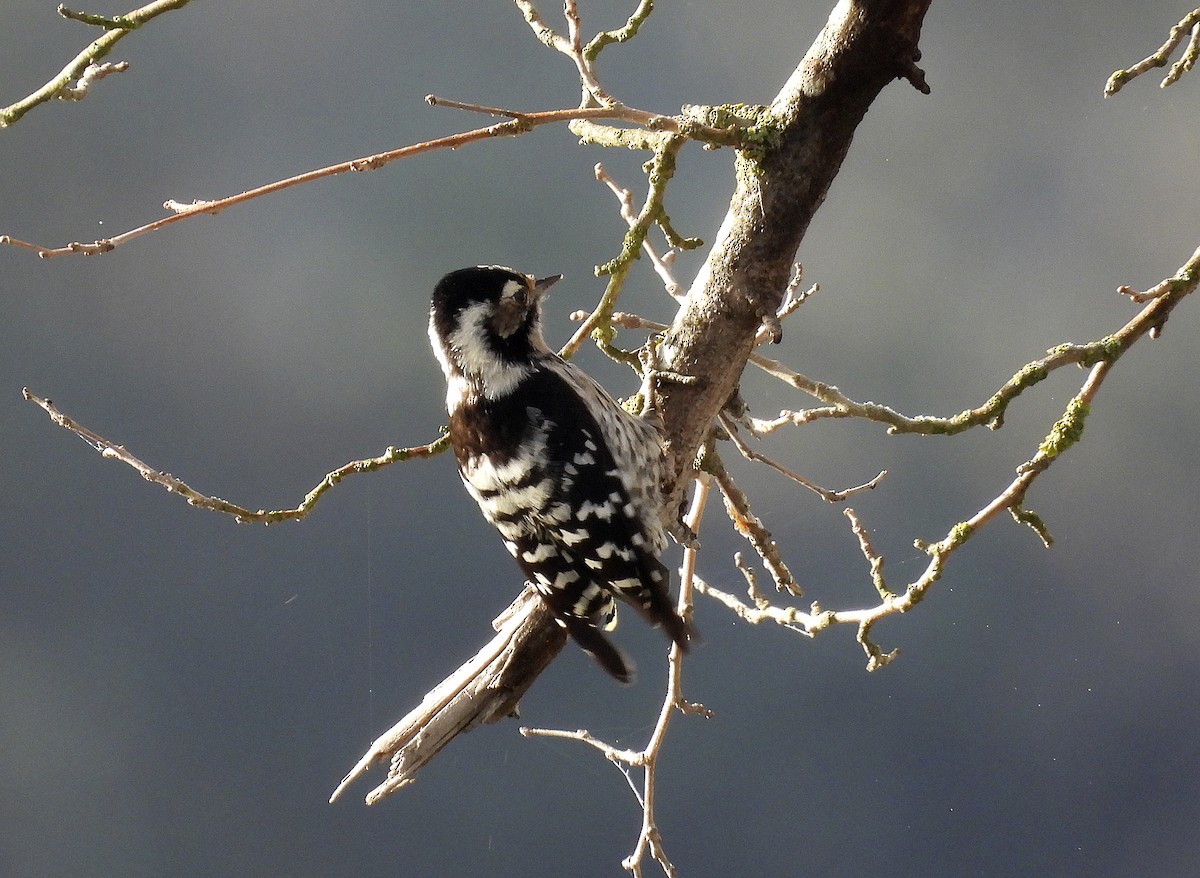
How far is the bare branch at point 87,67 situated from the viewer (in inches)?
47.9

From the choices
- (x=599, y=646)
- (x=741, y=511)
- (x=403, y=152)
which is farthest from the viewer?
(x=741, y=511)

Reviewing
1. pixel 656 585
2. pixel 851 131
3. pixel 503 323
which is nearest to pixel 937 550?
pixel 656 585

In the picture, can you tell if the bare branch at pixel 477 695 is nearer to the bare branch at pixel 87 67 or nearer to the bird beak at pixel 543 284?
the bird beak at pixel 543 284

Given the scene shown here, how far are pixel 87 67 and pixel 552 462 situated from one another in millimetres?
857

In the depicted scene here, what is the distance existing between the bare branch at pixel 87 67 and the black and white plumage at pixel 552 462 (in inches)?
25.2

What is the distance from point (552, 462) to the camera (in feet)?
5.58

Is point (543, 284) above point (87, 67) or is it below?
below

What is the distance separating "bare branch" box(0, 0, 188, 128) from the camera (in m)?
1.22

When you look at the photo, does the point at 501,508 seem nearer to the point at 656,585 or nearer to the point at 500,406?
the point at 500,406

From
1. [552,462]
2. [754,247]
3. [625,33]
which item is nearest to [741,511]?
[552,462]

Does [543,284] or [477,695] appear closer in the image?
[477,695]

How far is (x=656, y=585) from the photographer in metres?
1.66

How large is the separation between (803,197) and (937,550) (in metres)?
0.54

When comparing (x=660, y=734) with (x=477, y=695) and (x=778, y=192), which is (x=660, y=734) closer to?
(x=477, y=695)
